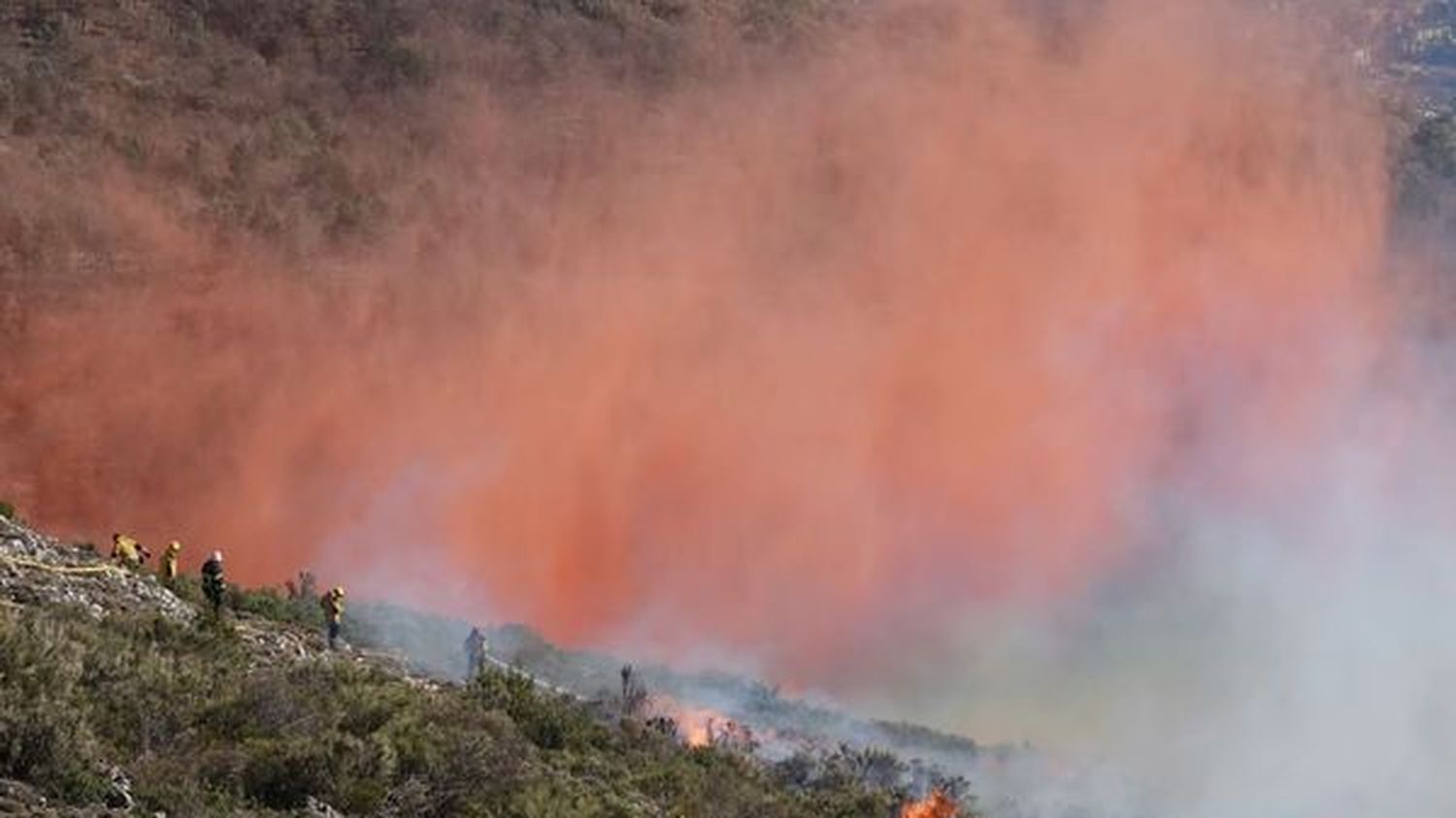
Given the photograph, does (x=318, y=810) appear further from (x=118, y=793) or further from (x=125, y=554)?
(x=125, y=554)

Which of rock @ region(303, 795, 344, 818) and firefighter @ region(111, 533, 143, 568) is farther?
firefighter @ region(111, 533, 143, 568)

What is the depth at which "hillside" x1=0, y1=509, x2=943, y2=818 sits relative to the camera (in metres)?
11.2

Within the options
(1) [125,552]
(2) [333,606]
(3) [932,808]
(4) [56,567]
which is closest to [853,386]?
(3) [932,808]

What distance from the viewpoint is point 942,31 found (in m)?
76.1

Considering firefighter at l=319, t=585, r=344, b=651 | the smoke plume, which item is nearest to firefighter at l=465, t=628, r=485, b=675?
firefighter at l=319, t=585, r=344, b=651

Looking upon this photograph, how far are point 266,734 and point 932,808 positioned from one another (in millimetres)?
10887

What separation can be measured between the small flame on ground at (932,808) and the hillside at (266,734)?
1.46ft

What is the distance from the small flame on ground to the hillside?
44 centimetres

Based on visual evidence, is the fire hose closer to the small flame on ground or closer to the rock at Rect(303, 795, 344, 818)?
the rock at Rect(303, 795, 344, 818)

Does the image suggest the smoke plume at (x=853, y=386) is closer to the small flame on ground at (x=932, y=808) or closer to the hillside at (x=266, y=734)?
the small flame on ground at (x=932, y=808)

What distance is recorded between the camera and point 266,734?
43.5 ft

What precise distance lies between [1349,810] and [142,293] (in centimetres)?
3435

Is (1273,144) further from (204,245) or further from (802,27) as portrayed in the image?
(204,245)

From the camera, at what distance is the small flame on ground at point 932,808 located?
68.8 feet
